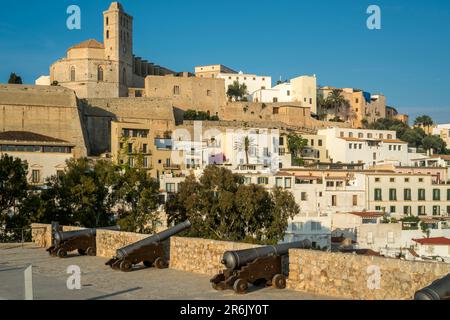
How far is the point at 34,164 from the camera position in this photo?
45781 mm

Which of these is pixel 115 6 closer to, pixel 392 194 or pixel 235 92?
pixel 235 92

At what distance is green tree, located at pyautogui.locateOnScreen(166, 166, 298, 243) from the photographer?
31641mm

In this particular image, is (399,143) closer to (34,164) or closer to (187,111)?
(187,111)

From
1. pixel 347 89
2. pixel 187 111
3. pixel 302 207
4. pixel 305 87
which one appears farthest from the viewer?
pixel 347 89

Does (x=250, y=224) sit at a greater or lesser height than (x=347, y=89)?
lesser

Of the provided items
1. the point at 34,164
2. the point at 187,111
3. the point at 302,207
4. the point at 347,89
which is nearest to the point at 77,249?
the point at 302,207

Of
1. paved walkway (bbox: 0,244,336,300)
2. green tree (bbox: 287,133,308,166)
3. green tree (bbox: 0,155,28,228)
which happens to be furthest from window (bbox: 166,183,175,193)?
paved walkway (bbox: 0,244,336,300)

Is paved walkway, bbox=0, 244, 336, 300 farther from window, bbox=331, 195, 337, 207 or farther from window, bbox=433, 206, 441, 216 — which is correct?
window, bbox=433, 206, 441, 216

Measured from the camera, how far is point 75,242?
15.6 meters

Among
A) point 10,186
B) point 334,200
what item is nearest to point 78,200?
point 10,186

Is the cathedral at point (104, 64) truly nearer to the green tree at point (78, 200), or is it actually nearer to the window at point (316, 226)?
the window at point (316, 226)

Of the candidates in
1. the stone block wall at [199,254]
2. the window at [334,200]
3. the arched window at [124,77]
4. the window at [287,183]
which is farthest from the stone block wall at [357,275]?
the arched window at [124,77]

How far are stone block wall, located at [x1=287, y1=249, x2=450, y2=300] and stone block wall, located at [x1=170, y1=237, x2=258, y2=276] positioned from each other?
4.50 ft
